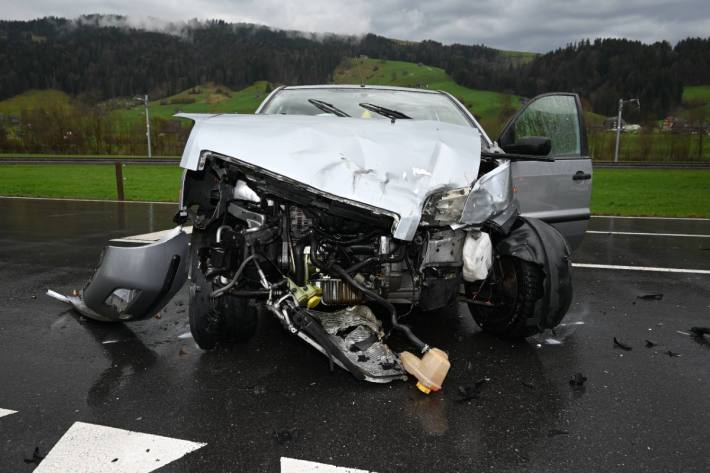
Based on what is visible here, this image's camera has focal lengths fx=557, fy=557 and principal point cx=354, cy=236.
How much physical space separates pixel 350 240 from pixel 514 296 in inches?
46.3

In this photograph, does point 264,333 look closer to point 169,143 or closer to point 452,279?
point 452,279

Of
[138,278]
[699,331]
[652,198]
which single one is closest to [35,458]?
[138,278]

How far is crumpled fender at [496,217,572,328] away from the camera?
346 cm

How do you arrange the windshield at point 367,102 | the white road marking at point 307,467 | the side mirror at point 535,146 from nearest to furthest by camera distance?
the white road marking at point 307,467 < the side mirror at point 535,146 < the windshield at point 367,102

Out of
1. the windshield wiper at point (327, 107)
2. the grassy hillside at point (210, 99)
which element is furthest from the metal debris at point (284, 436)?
the grassy hillside at point (210, 99)

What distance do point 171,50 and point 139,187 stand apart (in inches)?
5942

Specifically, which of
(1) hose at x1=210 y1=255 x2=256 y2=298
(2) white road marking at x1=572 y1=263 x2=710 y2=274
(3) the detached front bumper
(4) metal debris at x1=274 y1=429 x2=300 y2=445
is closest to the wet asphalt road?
(4) metal debris at x1=274 y1=429 x2=300 y2=445

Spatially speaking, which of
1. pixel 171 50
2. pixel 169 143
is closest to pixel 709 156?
pixel 169 143

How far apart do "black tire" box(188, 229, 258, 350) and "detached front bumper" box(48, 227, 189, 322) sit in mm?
312

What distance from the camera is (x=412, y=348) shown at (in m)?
3.73

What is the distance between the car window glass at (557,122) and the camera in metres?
5.01

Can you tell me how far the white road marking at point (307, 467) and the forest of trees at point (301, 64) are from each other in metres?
64.9

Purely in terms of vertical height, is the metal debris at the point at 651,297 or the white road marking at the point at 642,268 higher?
the metal debris at the point at 651,297

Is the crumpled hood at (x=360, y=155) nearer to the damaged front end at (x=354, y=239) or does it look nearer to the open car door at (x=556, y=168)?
the damaged front end at (x=354, y=239)
